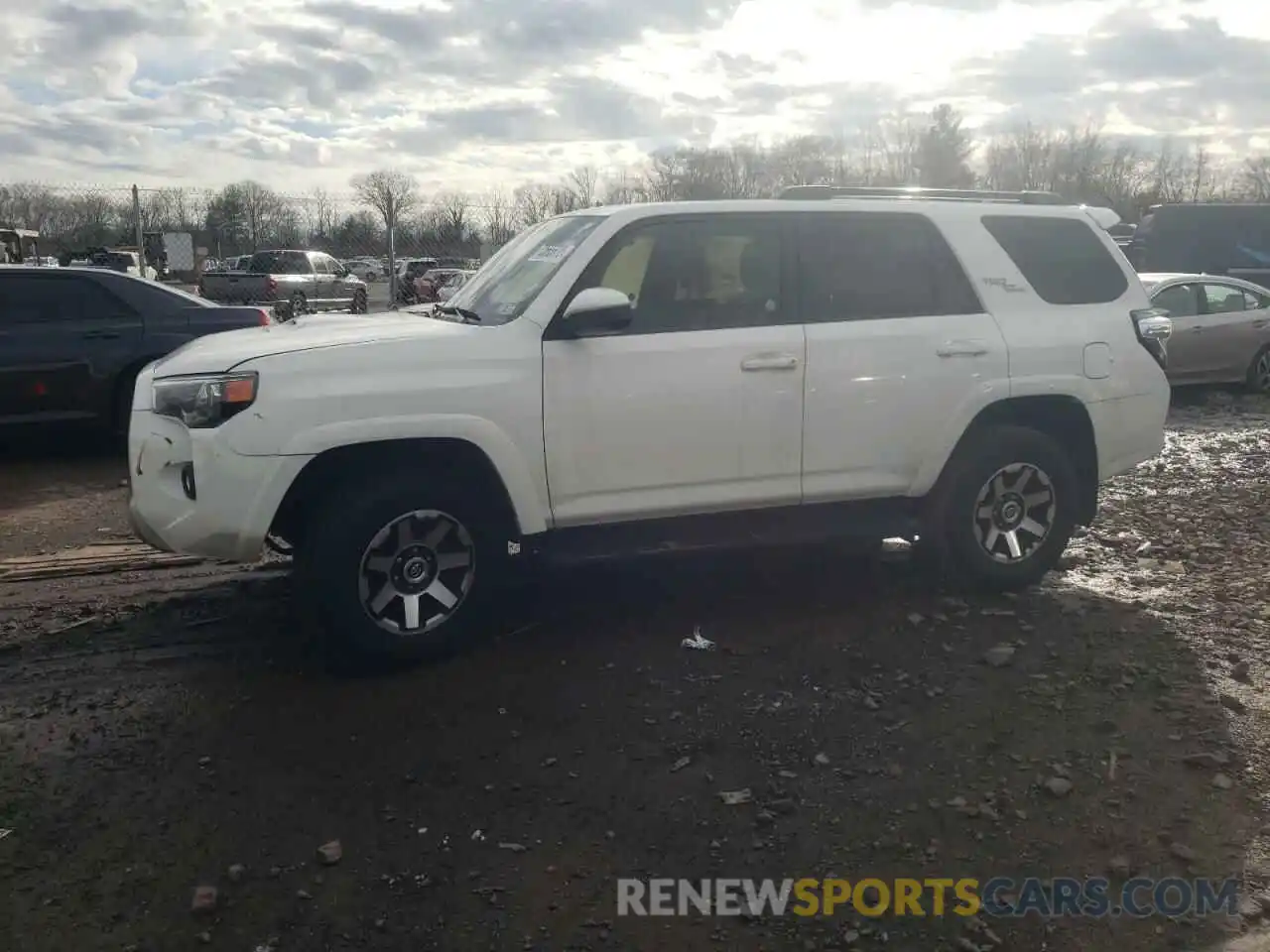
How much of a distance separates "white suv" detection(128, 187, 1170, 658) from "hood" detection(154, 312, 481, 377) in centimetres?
3

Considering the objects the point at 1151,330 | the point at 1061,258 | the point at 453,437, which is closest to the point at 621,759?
the point at 453,437

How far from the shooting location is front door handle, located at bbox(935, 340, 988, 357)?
5.36 metres

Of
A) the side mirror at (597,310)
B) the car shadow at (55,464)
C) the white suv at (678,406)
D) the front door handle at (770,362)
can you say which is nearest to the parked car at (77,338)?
the car shadow at (55,464)

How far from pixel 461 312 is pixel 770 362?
1462 millimetres

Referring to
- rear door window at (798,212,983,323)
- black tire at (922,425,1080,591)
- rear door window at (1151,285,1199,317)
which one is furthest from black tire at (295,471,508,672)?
rear door window at (1151,285,1199,317)

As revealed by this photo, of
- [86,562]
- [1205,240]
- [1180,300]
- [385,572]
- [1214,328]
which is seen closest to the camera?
[385,572]

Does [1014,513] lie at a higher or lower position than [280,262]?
lower

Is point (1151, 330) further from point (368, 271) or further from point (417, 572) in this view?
point (368, 271)

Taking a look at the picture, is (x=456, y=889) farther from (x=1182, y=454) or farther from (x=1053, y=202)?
(x=1182, y=454)

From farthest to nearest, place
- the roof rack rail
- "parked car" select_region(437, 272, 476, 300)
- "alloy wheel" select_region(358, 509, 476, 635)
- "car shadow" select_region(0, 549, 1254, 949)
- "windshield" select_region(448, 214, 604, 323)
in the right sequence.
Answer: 1. "parked car" select_region(437, 272, 476, 300)
2. the roof rack rail
3. "windshield" select_region(448, 214, 604, 323)
4. "alloy wheel" select_region(358, 509, 476, 635)
5. "car shadow" select_region(0, 549, 1254, 949)

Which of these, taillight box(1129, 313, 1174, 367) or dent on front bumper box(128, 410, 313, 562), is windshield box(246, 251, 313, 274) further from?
taillight box(1129, 313, 1174, 367)

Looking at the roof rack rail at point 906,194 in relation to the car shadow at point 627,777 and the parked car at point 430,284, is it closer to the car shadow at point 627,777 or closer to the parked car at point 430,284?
the car shadow at point 627,777

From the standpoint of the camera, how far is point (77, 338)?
345 inches

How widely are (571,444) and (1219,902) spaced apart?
2840 millimetres
